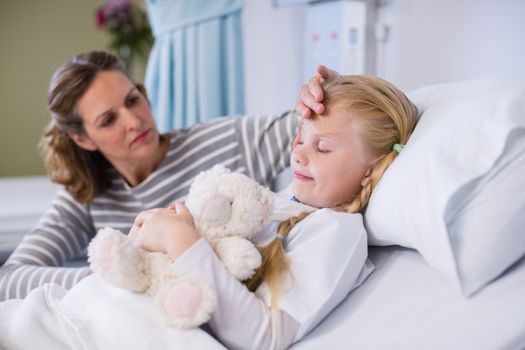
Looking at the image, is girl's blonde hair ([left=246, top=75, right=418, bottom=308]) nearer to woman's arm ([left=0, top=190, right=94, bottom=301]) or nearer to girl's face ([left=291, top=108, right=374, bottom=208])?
girl's face ([left=291, top=108, right=374, bottom=208])

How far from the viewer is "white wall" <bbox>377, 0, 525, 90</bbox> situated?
1675 millimetres

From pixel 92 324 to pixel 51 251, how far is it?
63 centimetres

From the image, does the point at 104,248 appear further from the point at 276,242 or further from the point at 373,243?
the point at 373,243

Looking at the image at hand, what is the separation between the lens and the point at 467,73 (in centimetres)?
183

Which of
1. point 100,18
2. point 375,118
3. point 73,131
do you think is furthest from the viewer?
point 100,18

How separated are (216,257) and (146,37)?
8.73 ft

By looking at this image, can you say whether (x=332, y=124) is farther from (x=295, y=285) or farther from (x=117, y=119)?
(x=117, y=119)

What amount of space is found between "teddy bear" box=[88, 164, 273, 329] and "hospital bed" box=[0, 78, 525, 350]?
0.14 ft

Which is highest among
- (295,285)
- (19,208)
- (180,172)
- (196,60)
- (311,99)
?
(311,99)

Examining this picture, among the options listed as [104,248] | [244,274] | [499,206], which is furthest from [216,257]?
[499,206]

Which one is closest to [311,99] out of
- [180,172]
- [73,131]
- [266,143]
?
[266,143]

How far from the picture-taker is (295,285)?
2.52 ft

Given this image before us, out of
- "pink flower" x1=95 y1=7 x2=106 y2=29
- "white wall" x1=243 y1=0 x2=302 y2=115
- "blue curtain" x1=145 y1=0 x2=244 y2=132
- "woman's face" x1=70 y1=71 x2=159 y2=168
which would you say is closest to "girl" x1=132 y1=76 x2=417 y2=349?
"woman's face" x1=70 y1=71 x2=159 y2=168

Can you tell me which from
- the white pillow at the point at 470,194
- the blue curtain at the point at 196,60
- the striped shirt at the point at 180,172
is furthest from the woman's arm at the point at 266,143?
the white pillow at the point at 470,194
